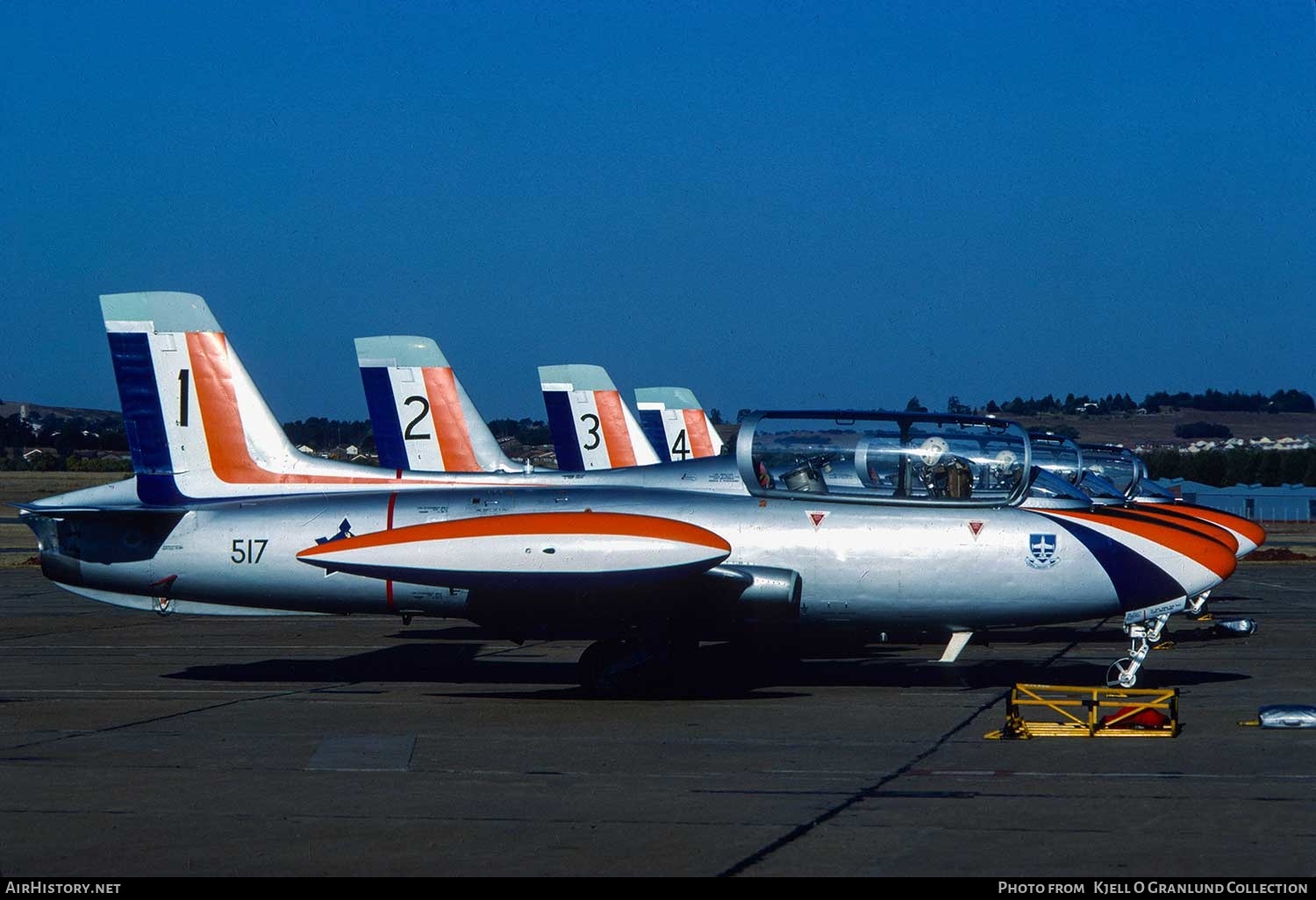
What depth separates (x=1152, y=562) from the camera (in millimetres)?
13797

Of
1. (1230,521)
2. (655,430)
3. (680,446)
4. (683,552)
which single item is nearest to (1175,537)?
(683,552)

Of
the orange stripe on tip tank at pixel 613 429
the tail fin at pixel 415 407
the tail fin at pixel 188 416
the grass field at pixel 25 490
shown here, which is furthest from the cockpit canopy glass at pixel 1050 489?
the grass field at pixel 25 490

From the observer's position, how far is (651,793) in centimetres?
962

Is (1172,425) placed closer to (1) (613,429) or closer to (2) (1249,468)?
(2) (1249,468)

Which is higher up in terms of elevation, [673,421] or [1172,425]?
[673,421]

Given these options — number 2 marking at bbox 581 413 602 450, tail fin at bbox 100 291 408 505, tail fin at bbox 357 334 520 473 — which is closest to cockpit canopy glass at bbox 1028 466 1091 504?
tail fin at bbox 100 291 408 505

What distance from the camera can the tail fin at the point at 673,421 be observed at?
1649 inches

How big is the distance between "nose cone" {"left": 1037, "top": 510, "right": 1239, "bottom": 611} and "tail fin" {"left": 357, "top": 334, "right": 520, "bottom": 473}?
43.2 ft

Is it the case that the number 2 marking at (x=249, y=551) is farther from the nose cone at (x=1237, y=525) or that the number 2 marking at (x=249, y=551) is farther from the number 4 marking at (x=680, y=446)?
the number 4 marking at (x=680, y=446)

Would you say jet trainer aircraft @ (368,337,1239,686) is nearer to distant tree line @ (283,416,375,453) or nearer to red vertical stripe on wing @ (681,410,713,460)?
red vertical stripe on wing @ (681,410,713,460)

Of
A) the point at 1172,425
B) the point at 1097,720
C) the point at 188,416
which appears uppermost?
the point at 188,416

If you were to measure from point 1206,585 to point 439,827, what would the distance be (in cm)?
816

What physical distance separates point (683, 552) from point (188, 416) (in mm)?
6162
